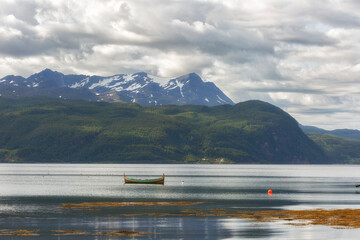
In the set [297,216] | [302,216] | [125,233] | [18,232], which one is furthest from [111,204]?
[125,233]

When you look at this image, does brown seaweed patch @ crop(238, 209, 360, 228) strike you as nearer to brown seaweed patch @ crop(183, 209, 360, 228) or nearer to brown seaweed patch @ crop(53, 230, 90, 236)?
brown seaweed patch @ crop(183, 209, 360, 228)

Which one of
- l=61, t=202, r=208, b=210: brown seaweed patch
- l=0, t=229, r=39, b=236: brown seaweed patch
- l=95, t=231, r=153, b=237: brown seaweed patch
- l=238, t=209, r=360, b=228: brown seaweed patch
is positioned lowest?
l=238, t=209, r=360, b=228: brown seaweed patch

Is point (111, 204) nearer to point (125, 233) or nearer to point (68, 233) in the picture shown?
point (68, 233)

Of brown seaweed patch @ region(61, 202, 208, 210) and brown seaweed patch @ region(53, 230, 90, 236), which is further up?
brown seaweed patch @ region(61, 202, 208, 210)

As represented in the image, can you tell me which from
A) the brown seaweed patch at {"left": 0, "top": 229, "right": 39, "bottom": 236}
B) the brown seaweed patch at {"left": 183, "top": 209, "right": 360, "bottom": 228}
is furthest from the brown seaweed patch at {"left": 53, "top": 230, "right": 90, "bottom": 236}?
the brown seaweed patch at {"left": 183, "top": 209, "right": 360, "bottom": 228}

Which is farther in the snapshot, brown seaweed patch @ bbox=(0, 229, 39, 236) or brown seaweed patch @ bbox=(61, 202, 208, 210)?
brown seaweed patch @ bbox=(61, 202, 208, 210)

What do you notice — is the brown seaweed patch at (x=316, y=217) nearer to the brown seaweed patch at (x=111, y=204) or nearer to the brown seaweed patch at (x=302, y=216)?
the brown seaweed patch at (x=302, y=216)

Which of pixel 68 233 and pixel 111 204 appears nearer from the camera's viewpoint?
pixel 68 233

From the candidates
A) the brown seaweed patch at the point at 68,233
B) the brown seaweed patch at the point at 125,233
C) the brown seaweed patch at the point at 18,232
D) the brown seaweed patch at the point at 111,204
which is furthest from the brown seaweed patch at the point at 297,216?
the brown seaweed patch at the point at 18,232

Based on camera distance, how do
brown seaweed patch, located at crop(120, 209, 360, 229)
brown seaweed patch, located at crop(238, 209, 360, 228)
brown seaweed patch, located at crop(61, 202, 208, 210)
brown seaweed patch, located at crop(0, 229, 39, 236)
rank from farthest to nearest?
brown seaweed patch, located at crop(61, 202, 208, 210)
brown seaweed patch, located at crop(120, 209, 360, 229)
brown seaweed patch, located at crop(238, 209, 360, 228)
brown seaweed patch, located at crop(0, 229, 39, 236)

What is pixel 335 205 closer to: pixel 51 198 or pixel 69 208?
pixel 69 208

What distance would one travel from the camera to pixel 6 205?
113 m

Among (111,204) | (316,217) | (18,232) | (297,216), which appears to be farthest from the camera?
(111,204)

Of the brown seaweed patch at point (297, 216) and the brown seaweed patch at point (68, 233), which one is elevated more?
the brown seaweed patch at point (68, 233)
